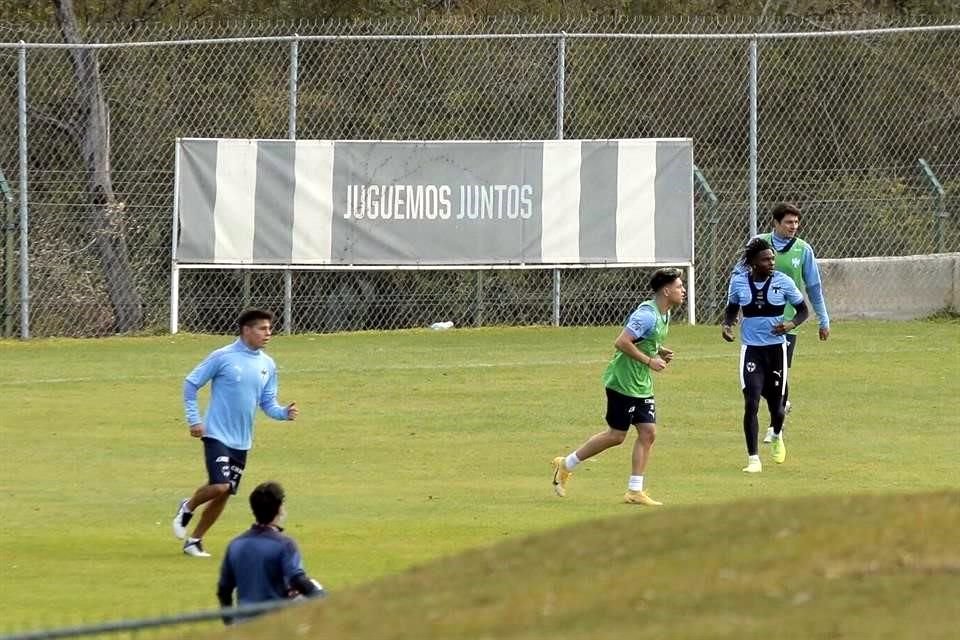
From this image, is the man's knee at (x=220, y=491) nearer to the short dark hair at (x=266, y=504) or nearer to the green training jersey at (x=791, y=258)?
the short dark hair at (x=266, y=504)

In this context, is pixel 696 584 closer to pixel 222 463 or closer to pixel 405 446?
pixel 222 463

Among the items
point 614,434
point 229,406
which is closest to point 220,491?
point 229,406

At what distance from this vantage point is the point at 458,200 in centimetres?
2338

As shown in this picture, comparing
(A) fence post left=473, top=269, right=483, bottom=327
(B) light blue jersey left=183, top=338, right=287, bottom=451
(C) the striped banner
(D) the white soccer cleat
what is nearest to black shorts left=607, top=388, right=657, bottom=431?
(B) light blue jersey left=183, top=338, right=287, bottom=451

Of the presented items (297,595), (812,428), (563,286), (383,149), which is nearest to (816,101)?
(563,286)

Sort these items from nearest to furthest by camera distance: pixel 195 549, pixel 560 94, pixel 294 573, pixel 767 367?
pixel 294 573 → pixel 195 549 → pixel 767 367 → pixel 560 94

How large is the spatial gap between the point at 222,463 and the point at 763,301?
5.31 meters

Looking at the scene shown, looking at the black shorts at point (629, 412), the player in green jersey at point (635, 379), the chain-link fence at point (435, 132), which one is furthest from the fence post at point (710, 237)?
the black shorts at point (629, 412)

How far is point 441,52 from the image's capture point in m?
24.3

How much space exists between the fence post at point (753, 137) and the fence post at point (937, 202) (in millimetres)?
2374

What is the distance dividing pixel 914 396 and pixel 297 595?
11.7 metres

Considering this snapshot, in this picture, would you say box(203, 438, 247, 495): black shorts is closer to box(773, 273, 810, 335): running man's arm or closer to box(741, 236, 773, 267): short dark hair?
box(741, 236, 773, 267): short dark hair

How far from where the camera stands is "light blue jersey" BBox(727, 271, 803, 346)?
53.7 feet

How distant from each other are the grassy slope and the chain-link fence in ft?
50.2
